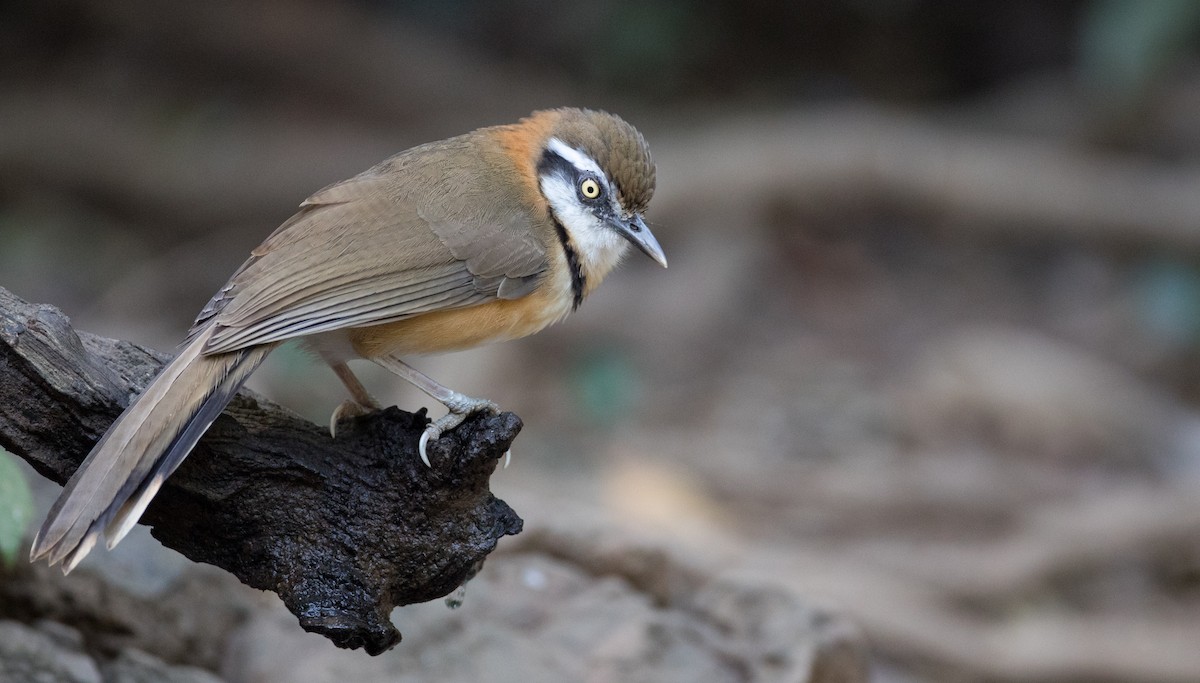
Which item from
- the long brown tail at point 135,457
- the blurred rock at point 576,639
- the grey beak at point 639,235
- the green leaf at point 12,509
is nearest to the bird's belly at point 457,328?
Result: the grey beak at point 639,235

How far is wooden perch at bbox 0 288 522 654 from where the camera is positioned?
289cm

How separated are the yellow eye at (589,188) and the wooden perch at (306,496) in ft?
3.44

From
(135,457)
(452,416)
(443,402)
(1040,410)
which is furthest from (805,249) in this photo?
(135,457)

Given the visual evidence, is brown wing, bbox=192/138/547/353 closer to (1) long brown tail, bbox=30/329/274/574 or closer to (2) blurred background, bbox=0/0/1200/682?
(1) long brown tail, bbox=30/329/274/574

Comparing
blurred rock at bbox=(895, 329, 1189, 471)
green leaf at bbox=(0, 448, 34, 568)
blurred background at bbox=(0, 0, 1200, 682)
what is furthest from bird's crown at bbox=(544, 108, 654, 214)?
blurred rock at bbox=(895, 329, 1189, 471)

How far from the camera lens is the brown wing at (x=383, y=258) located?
3189 mm

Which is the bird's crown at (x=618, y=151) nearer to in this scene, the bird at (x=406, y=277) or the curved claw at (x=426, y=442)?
the bird at (x=406, y=277)

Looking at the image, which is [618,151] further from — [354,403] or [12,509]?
[12,509]

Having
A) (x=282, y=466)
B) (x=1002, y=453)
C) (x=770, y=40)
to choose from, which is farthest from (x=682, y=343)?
(x=282, y=466)

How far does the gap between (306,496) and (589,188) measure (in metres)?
1.38

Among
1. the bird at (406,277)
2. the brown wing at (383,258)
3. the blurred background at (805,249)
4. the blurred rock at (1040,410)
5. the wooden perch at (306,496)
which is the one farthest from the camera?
the blurred rock at (1040,410)

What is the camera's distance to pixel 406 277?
346cm

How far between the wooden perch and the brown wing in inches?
11.3

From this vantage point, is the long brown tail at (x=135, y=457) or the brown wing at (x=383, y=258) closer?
the long brown tail at (x=135, y=457)
